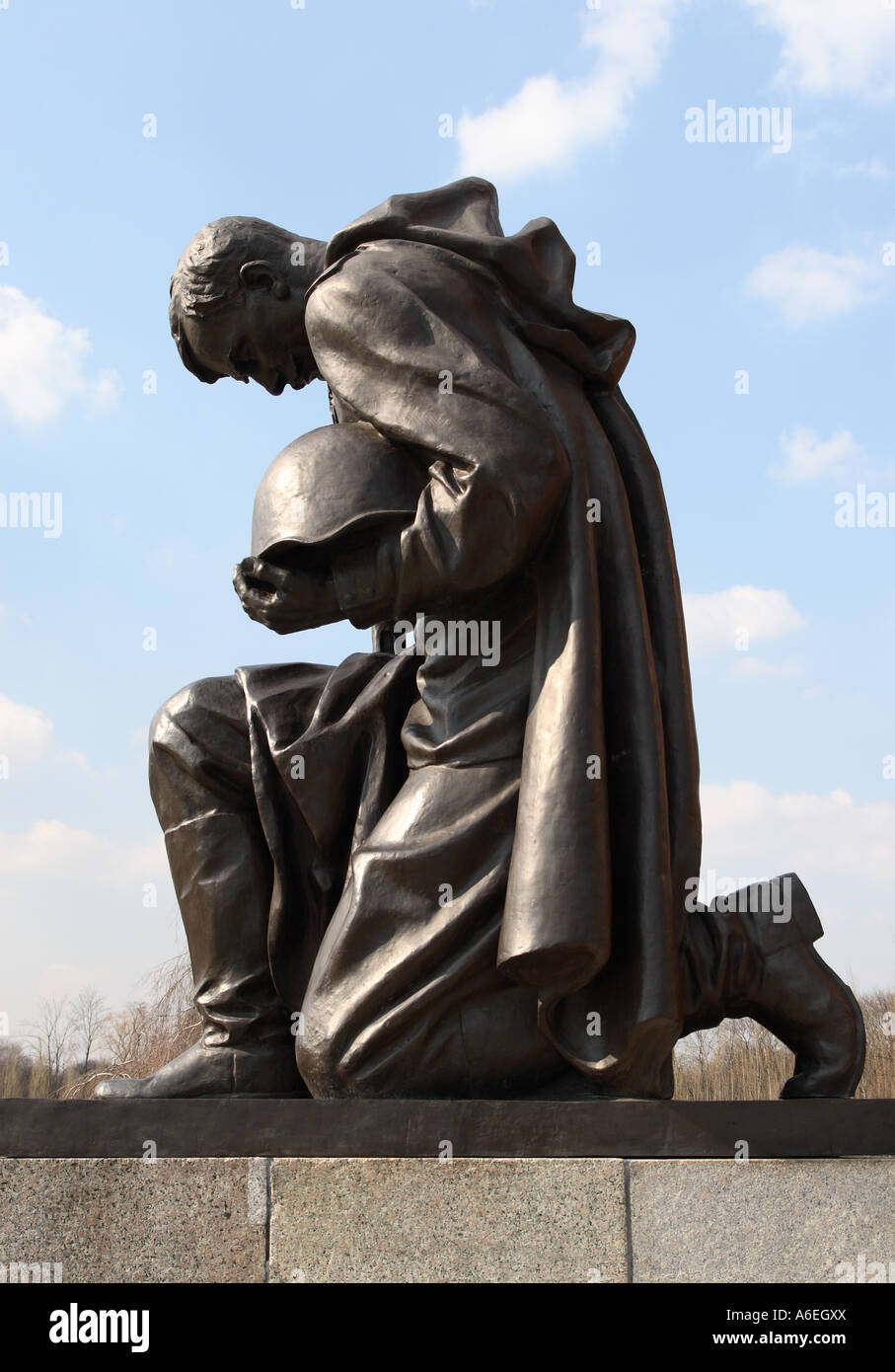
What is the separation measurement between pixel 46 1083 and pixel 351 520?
11.5 meters

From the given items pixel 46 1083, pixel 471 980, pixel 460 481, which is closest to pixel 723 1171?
pixel 471 980

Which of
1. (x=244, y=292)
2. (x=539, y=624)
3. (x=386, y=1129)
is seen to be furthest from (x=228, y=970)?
(x=244, y=292)

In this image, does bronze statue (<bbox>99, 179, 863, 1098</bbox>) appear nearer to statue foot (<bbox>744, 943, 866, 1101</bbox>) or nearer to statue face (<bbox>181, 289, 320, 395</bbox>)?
statue foot (<bbox>744, 943, 866, 1101</bbox>)

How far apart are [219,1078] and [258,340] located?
2.23 metres

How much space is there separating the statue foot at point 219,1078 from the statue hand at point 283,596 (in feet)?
3.76

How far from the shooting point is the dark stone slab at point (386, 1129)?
3.30 m

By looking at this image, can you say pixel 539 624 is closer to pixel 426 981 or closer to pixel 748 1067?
pixel 426 981

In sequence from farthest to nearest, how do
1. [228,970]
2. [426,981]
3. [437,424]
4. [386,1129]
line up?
[228,970] < [437,424] < [426,981] < [386,1129]

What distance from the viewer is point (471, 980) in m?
A: 3.59

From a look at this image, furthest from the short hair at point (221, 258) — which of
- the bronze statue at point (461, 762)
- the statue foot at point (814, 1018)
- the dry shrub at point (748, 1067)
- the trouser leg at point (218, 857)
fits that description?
the dry shrub at point (748, 1067)

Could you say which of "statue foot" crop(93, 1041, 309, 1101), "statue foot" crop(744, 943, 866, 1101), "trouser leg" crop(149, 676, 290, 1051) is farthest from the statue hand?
"statue foot" crop(744, 943, 866, 1101)

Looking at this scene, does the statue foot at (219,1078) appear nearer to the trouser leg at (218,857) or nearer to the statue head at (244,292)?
the trouser leg at (218,857)

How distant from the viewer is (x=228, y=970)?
392cm
